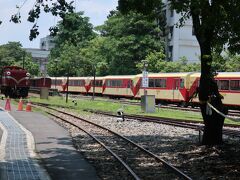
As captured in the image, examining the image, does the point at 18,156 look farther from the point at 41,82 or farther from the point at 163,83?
the point at 41,82

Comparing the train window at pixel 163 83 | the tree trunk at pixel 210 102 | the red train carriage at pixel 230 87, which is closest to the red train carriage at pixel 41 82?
the train window at pixel 163 83

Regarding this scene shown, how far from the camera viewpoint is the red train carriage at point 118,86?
173ft

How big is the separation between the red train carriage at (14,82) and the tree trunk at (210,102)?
3310 centimetres

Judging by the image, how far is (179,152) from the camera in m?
14.7

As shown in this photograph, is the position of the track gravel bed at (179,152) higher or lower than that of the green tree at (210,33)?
lower

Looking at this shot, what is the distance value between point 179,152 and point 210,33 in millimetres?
3801

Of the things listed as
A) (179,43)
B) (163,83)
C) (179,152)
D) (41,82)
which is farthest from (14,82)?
(179,43)

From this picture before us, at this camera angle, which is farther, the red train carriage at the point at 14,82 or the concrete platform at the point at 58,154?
the red train carriage at the point at 14,82

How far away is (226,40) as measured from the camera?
48.2 feet

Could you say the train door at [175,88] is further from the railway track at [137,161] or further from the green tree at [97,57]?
the green tree at [97,57]

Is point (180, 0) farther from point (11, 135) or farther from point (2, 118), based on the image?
point (2, 118)

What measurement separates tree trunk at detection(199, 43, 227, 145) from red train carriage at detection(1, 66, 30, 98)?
3310 centimetres

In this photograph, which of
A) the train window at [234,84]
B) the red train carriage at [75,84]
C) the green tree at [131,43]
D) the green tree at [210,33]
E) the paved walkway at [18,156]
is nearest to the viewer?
the paved walkway at [18,156]

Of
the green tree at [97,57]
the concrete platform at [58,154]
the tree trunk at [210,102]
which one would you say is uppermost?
the green tree at [97,57]
